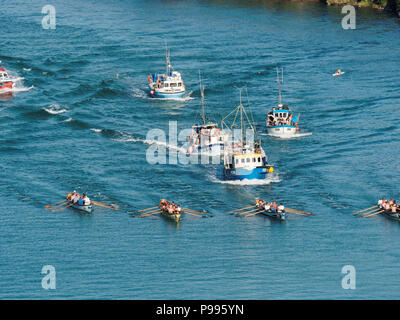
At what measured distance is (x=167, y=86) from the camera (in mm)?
159875

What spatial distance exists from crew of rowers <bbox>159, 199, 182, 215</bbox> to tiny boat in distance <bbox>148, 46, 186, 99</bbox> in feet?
167

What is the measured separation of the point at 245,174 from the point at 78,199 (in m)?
23.7

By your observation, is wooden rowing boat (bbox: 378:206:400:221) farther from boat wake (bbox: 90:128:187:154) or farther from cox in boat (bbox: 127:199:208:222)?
boat wake (bbox: 90:128:187:154)

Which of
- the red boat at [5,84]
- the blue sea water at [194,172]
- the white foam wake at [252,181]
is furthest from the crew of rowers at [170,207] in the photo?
the red boat at [5,84]

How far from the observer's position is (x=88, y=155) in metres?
131

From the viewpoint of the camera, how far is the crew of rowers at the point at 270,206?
108688 mm

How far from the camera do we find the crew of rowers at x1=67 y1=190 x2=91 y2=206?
11181 centimetres

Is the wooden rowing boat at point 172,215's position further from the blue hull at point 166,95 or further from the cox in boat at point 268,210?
the blue hull at point 166,95

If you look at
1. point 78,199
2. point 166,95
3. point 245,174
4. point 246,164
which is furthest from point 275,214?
point 166,95

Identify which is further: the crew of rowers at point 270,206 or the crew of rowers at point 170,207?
the crew of rowers at point 170,207

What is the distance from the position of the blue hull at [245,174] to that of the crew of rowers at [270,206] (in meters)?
8.70

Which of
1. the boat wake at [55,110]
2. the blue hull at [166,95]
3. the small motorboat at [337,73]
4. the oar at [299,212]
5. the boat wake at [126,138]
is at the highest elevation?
the small motorboat at [337,73]

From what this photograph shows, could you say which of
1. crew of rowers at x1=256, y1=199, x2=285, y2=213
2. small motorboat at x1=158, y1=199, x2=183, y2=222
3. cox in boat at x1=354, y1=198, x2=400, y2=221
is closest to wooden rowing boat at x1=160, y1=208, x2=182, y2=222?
small motorboat at x1=158, y1=199, x2=183, y2=222

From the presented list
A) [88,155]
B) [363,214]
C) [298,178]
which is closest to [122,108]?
[88,155]
